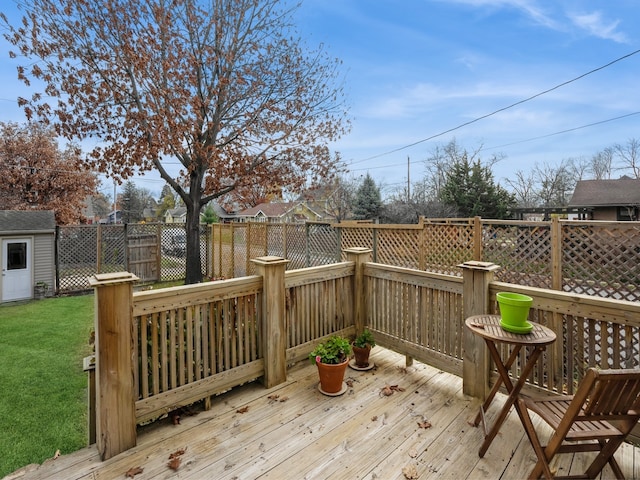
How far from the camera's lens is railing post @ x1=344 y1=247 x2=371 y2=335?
3.87m

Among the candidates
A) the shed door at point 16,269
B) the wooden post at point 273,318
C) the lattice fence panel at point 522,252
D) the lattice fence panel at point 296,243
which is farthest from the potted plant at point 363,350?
the shed door at point 16,269

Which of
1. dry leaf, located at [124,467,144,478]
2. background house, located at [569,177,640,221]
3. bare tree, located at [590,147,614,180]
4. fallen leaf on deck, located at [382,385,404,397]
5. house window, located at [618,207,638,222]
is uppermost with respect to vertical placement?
bare tree, located at [590,147,614,180]

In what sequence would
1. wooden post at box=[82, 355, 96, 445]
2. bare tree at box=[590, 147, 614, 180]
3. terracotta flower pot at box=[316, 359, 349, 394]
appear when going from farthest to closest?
bare tree at box=[590, 147, 614, 180]
terracotta flower pot at box=[316, 359, 349, 394]
wooden post at box=[82, 355, 96, 445]

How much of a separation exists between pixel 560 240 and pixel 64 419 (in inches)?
262

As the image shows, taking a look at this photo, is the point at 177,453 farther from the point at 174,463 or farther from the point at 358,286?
the point at 358,286

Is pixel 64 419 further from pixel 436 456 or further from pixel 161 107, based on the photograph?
pixel 161 107

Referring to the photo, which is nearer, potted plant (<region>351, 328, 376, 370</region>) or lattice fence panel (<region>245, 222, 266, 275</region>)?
potted plant (<region>351, 328, 376, 370</region>)

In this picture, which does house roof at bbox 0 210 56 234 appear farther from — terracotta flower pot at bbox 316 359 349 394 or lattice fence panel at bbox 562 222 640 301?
lattice fence panel at bbox 562 222 640 301

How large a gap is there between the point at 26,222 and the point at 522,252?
1134 cm

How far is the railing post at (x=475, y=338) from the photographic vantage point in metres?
2.78

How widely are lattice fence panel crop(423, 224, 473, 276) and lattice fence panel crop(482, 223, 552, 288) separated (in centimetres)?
36

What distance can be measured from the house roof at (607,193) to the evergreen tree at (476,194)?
328 cm

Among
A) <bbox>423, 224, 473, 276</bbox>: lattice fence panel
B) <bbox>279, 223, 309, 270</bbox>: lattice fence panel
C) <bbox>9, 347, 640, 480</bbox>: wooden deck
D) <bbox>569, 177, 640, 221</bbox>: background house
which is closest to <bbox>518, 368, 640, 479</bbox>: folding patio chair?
<bbox>9, 347, 640, 480</bbox>: wooden deck

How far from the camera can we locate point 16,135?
1320cm
